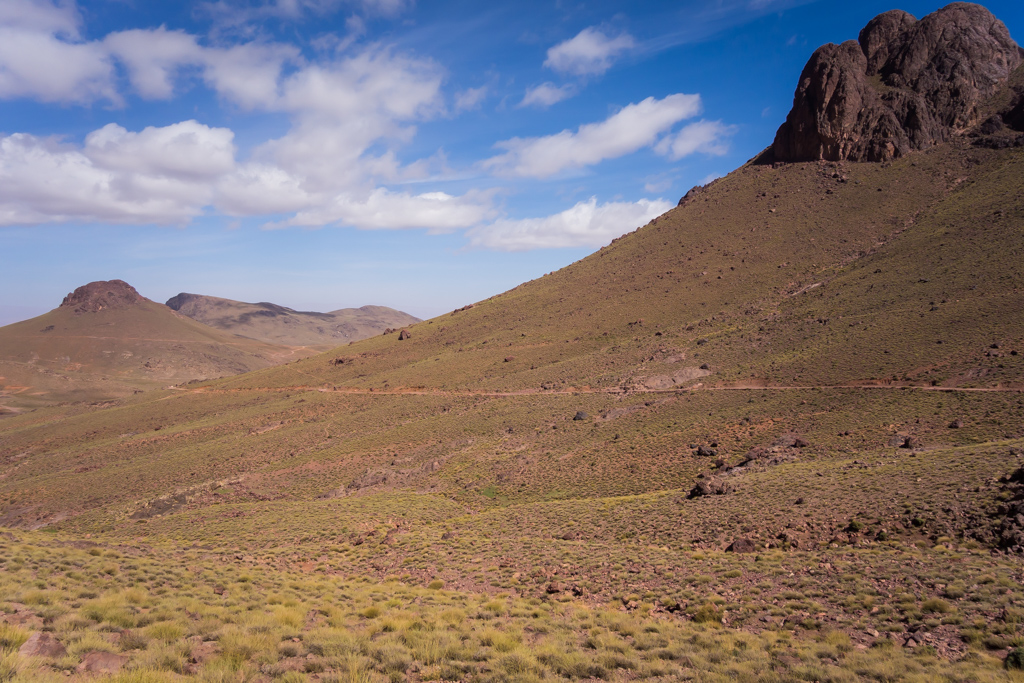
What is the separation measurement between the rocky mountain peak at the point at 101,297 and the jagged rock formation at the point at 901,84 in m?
184

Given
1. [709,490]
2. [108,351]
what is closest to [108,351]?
[108,351]

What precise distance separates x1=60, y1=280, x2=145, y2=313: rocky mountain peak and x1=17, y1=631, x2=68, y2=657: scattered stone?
183m

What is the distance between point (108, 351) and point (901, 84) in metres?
174

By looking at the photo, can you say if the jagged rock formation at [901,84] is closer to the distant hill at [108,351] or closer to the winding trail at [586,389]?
the winding trail at [586,389]

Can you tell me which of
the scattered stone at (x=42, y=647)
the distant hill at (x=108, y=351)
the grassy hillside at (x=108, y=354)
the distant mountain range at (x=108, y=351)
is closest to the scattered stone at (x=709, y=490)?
the scattered stone at (x=42, y=647)

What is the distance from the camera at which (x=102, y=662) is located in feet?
25.7

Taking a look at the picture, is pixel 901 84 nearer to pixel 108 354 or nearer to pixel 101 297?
pixel 108 354

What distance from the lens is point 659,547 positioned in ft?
59.9

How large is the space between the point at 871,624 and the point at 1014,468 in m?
11.6

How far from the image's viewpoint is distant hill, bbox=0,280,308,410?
105 meters

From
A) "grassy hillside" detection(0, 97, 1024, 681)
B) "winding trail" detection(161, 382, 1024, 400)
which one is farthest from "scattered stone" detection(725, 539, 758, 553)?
"winding trail" detection(161, 382, 1024, 400)

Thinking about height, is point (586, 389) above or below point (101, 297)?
below

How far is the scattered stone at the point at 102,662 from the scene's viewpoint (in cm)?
755

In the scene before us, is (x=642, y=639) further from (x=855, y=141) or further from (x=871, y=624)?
(x=855, y=141)
